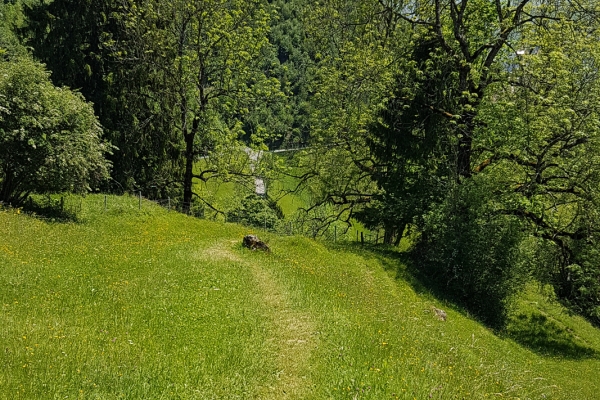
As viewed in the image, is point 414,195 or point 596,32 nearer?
point 596,32

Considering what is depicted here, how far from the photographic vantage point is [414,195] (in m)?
26.2

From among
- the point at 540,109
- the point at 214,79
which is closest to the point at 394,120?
the point at 540,109

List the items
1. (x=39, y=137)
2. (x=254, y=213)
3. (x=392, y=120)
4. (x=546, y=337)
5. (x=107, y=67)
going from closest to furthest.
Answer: (x=39, y=137), (x=546, y=337), (x=392, y=120), (x=107, y=67), (x=254, y=213)

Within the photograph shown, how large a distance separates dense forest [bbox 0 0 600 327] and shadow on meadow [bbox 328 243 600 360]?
0.88 metres

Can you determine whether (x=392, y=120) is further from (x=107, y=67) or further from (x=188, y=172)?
(x=107, y=67)

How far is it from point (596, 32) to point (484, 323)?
53.9 feet

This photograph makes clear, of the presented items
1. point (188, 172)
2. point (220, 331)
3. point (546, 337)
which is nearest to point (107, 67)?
point (188, 172)

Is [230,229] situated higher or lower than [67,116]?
lower

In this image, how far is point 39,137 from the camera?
20062mm

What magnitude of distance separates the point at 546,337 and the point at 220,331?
2065 centimetres

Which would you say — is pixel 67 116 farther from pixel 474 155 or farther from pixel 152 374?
pixel 474 155

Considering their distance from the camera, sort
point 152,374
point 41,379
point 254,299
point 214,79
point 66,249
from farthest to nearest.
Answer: point 214,79 < point 66,249 < point 254,299 < point 152,374 < point 41,379

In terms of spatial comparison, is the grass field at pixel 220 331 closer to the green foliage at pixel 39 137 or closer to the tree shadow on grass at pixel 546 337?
the tree shadow on grass at pixel 546 337

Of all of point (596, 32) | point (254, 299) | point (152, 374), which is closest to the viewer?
point (152, 374)
